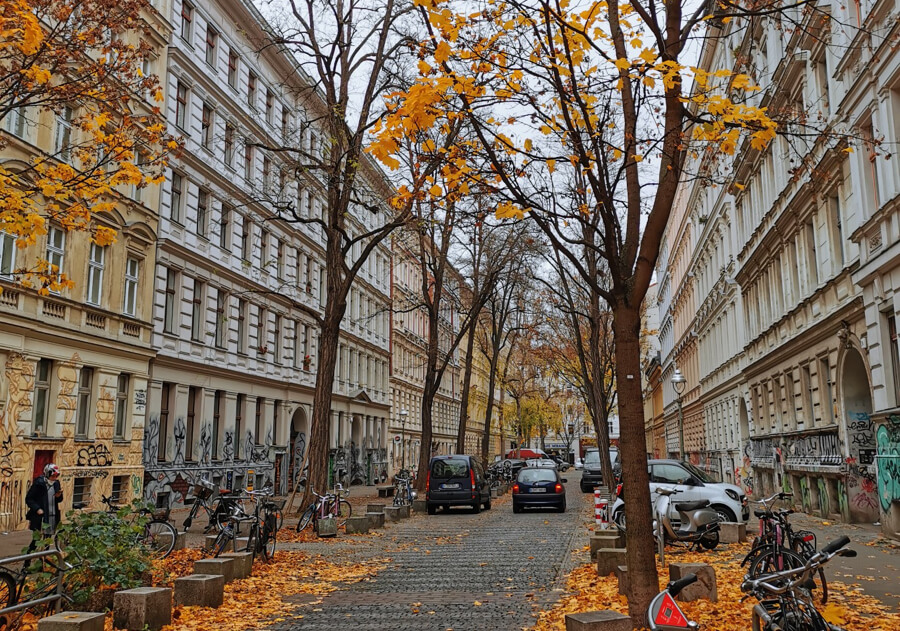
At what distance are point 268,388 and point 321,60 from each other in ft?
59.1

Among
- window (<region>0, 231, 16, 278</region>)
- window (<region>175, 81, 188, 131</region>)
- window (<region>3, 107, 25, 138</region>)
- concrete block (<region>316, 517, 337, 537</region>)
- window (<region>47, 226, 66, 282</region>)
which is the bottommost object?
concrete block (<region>316, 517, 337, 537</region>)

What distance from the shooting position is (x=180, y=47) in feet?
90.0

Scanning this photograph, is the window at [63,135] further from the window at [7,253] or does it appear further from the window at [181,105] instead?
the window at [181,105]

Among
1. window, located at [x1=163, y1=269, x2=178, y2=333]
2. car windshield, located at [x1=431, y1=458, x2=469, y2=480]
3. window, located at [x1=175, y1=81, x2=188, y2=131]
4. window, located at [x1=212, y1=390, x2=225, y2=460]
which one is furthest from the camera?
window, located at [x1=212, y1=390, x2=225, y2=460]

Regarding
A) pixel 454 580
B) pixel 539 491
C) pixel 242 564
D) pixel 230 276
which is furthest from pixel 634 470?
pixel 230 276

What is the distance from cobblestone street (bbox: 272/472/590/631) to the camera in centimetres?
868

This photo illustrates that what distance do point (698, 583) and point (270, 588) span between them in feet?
18.1

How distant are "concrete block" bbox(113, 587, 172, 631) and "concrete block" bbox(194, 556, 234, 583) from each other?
1.90 m

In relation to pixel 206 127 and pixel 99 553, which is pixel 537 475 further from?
pixel 99 553

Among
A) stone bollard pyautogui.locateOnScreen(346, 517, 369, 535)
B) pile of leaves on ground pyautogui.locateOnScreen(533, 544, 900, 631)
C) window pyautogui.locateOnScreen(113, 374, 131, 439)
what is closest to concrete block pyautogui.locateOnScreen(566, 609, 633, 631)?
pile of leaves on ground pyautogui.locateOnScreen(533, 544, 900, 631)

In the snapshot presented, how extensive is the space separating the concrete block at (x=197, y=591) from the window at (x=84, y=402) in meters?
14.3

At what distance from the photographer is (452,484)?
83.7 ft

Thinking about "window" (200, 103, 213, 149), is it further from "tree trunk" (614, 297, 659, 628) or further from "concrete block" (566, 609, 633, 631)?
"concrete block" (566, 609, 633, 631)

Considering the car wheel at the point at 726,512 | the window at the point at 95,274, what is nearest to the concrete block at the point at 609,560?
the car wheel at the point at 726,512
